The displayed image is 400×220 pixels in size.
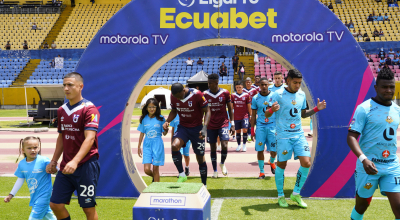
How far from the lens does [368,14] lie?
34656 millimetres

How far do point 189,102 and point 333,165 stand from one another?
8.69 feet

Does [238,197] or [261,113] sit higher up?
[261,113]

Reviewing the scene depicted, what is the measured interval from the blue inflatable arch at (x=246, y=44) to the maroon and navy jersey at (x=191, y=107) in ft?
2.59

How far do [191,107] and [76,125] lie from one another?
2.80m

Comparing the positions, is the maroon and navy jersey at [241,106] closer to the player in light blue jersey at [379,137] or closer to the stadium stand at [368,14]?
the player in light blue jersey at [379,137]

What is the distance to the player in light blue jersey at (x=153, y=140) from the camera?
609 cm

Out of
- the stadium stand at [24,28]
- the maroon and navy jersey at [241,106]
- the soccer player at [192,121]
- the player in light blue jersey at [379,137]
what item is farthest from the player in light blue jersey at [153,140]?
the stadium stand at [24,28]

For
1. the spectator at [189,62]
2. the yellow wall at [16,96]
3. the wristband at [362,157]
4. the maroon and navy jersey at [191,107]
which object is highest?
the spectator at [189,62]

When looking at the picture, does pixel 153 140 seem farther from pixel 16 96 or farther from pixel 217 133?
pixel 16 96

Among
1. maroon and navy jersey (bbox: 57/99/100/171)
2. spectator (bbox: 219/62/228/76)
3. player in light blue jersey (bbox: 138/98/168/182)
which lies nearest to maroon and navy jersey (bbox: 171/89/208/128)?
player in light blue jersey (bbox: 138/98/168/182)

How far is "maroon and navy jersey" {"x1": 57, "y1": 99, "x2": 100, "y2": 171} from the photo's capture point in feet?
12.7

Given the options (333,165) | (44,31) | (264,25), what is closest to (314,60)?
(264,25)

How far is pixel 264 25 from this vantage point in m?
5.98

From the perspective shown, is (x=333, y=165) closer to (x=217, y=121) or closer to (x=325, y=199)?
(x=325, y=199)
